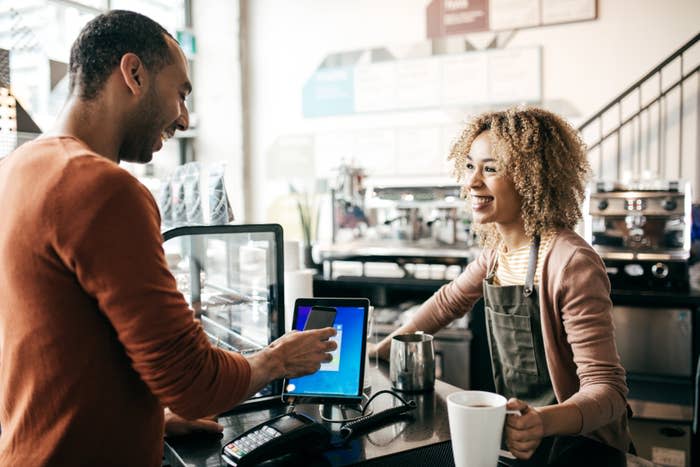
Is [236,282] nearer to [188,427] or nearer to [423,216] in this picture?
[188,427]

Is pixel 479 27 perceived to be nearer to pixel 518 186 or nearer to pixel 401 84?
pixel 401 84

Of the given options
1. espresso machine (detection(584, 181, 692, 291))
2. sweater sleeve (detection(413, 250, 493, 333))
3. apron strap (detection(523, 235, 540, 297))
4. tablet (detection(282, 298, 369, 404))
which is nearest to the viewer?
tablet (detection(282, 298, 369, 404))

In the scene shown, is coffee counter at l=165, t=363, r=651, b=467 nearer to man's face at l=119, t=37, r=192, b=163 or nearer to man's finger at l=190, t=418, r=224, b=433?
man's finger at l=190, t=418, r=224, b=433

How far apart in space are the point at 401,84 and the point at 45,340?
14.4 ft

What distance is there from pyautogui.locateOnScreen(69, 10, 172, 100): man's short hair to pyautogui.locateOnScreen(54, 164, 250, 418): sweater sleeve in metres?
0.24

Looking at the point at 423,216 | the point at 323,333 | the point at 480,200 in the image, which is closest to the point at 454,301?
the point at 480,200

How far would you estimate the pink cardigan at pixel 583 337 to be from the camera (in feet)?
3.91

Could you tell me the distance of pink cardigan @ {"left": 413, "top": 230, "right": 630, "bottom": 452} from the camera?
1.19m

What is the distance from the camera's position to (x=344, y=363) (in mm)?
1258

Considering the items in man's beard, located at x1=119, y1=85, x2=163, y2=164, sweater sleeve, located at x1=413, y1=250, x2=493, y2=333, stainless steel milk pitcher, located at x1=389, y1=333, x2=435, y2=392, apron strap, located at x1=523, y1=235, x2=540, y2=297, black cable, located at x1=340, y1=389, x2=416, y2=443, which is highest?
man's beard, located at x1=119, y1=85, x2=163, y2=164

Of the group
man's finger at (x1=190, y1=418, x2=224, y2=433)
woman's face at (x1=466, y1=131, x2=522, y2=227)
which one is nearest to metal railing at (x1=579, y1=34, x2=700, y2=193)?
woman's face at (x1=466, y1=131, x2=522, y2=227)

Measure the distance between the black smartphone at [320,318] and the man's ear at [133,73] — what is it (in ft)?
1.86

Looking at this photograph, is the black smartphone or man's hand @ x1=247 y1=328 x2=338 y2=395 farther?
the black smartphone

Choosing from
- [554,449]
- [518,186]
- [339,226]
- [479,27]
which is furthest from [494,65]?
[554,449]
